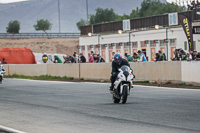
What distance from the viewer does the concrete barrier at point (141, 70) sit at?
22.8m

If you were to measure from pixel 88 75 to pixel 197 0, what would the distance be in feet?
87.7

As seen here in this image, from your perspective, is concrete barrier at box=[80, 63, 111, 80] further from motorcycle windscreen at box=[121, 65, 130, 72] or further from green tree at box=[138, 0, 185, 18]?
green tree at box=[138, 0, 185, 18]

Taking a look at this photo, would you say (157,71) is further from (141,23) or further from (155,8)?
(155,8)

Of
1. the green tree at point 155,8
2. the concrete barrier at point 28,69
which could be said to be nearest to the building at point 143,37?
the concrete barrier at point 28,69

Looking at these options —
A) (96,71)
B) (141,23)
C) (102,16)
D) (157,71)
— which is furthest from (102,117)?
(102,16)

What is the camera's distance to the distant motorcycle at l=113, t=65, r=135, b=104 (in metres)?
14.8

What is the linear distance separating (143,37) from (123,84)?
43.4 meters

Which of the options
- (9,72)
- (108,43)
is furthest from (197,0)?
(9,72)

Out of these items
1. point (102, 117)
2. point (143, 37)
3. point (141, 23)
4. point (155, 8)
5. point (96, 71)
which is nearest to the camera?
point (102, 117)

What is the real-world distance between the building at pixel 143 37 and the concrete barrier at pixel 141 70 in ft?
48.5

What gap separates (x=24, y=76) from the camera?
124 ft

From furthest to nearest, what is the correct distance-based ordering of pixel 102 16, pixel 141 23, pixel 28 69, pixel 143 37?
pixel 102 16
pixel 141 23
pixel 143 37
pixel 28 69

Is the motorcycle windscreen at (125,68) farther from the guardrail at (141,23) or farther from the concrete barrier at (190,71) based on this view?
the guardrail at (141,23)

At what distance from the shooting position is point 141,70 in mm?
26328
